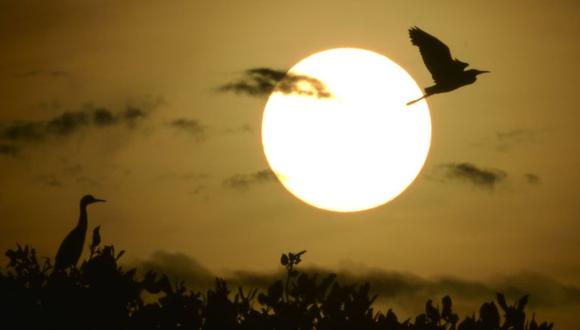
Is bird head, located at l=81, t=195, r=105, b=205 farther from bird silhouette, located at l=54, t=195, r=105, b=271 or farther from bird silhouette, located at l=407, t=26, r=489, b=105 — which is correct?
bird silhouette, located at l=407, t=26, r=489, b=105

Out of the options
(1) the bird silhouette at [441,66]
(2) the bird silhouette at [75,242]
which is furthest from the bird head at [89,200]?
(1) the bird silhouette at [441,66]

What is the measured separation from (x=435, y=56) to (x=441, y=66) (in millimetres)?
350

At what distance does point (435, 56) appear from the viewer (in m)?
17.8

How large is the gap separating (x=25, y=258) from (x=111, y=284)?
6.05 feet

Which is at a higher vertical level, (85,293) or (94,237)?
(94,237)

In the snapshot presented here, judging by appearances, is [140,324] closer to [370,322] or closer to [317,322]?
[317,322]

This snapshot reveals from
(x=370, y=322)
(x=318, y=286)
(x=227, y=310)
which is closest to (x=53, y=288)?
(x=227, y=310)

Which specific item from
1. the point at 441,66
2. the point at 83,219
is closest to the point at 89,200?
the point at 83,219

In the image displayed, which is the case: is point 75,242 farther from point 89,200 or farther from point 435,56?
point 435,56

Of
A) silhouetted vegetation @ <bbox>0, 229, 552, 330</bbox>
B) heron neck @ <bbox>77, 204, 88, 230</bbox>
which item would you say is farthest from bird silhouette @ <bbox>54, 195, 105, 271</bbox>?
silhouetted vegetation @ <bbox>0, 229, 552, 330</bbox>

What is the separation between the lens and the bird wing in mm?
17297

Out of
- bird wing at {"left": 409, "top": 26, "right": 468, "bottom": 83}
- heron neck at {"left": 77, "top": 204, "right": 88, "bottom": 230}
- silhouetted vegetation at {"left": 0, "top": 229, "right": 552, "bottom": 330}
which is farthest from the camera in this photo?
heron neck at {"left": 77, "top": 204, "right": 88, "bottom": 230}

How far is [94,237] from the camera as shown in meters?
12.6

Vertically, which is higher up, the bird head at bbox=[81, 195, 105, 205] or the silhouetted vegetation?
the bird head at bbox=[81, 195, 105, 205]
